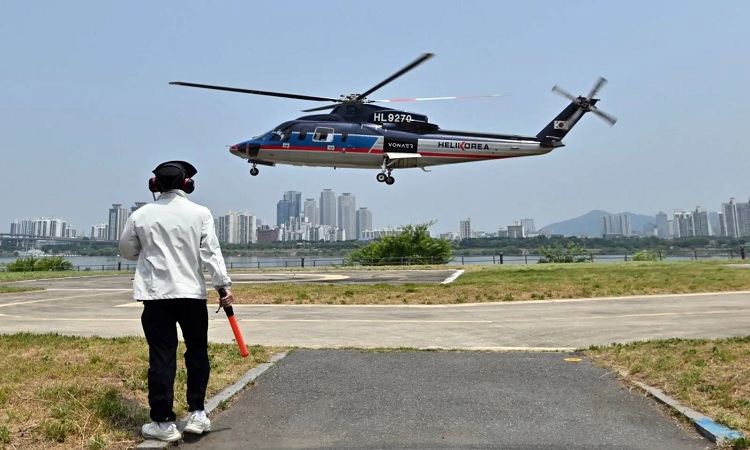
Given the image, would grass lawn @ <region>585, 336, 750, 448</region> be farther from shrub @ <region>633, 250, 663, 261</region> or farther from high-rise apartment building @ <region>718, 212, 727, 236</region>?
high-rise apartment building @ <region>718, 212, 727, 236</region>

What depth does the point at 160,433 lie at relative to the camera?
3.77 m

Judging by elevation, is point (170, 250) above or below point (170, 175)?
below

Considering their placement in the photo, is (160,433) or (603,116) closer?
(160,433)

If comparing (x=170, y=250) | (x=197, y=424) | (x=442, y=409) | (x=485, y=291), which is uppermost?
(x=170, y=250)

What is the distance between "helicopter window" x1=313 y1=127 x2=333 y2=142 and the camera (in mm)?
24562

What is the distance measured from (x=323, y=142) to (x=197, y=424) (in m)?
21.3

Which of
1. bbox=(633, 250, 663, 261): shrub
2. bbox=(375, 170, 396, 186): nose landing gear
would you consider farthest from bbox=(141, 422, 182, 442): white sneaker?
bbox=(633, 250, 663, 261): shrub

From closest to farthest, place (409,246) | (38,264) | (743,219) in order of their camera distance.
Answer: (38,264) < (409,246) < (743,219)

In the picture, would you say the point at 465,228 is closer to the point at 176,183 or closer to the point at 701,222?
the point at 701,222

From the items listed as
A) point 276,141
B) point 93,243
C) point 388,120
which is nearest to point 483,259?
point 388,120

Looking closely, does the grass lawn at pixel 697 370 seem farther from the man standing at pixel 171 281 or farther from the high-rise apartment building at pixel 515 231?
the high-rise apartment building at pixel 515 231

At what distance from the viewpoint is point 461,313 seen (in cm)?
1167

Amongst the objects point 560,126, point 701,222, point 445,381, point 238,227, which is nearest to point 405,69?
point 560,126

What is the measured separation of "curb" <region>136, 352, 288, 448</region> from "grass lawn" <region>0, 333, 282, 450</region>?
0.29 ft
